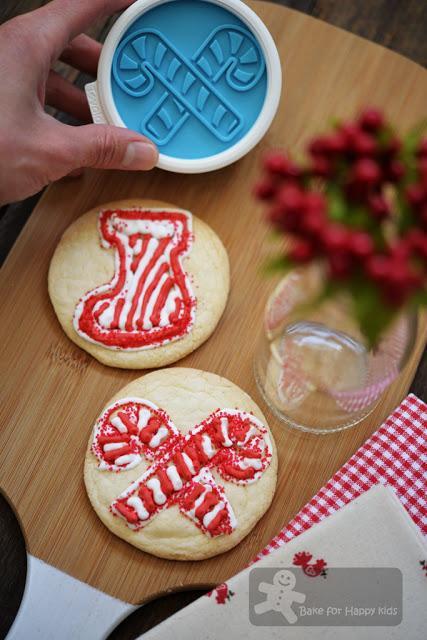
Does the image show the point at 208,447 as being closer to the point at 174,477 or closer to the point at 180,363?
the point at 174,477

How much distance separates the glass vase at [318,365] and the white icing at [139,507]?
305 millimetres

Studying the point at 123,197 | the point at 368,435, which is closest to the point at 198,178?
the point at 123,197

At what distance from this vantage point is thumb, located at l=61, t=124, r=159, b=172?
1287mm

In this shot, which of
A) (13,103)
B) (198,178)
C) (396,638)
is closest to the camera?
(396,638)

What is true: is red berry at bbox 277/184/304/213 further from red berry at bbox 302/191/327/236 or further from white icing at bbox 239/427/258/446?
white icing at bbox 239/427/258/446

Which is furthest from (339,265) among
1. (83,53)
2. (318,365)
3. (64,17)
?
(83,53)

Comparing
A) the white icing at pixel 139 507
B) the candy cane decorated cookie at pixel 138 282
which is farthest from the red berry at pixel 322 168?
the white icing at pixel 139 507

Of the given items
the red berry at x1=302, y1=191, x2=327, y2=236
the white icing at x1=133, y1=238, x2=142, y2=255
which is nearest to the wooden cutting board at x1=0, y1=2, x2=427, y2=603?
the white icing at x1=133, y1=238, x2=142, y2=255

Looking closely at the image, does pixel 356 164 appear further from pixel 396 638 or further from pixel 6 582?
pixel 6 582

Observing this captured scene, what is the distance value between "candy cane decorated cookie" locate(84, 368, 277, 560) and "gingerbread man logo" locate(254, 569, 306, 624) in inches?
5.0

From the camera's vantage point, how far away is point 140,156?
1.32 m

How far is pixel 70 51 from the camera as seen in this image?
1497mm

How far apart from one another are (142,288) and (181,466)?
13.8 inches

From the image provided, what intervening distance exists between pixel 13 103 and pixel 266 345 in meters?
0.64
